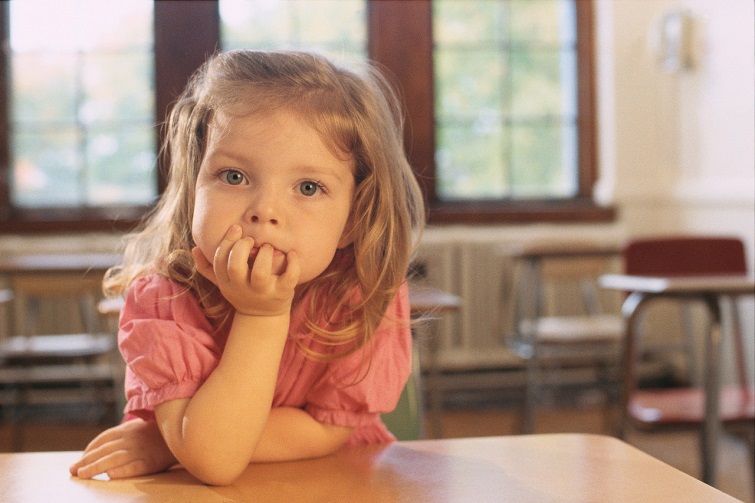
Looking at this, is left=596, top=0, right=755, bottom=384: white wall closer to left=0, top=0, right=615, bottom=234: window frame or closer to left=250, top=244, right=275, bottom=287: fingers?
left=0, top=0, right=615, bottom=234: window frame

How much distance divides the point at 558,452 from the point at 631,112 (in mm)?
4294

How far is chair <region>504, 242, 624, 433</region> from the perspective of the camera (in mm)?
3664

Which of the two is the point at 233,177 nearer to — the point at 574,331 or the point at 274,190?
the point at 274,190

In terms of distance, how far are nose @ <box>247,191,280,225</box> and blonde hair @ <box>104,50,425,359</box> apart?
0.30 feet

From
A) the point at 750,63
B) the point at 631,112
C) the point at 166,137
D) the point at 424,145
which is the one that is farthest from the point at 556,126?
the point at 166,137

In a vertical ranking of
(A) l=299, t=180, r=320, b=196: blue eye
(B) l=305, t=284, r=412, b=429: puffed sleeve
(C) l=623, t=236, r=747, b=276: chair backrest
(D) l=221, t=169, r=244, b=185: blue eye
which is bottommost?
(B) l=305, t=284, r=412, b=429: puffed sleeve

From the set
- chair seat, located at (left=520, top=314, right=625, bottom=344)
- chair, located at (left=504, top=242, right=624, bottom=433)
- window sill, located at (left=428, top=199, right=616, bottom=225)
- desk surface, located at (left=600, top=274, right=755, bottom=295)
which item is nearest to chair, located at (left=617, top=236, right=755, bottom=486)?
desk surface, located at (left=600, top=274, right=755, bottom=295)

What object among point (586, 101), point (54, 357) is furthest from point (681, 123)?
point (54, 357)

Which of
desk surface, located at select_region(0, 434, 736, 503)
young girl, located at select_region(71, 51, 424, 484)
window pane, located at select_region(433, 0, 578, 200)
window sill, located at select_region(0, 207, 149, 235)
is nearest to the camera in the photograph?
desk surface, located at select_region(0, 434, 736, 503)

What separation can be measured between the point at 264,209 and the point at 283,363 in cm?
22

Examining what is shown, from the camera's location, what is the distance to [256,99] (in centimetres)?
72

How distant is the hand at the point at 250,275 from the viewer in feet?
2.06

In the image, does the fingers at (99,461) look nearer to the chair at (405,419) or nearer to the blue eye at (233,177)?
the blue eye at (233,177)

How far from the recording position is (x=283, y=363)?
32.2 inches
